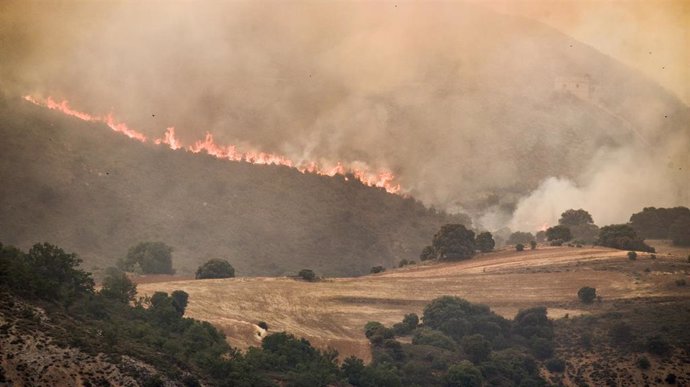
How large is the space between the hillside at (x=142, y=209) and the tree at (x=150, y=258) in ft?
19.5

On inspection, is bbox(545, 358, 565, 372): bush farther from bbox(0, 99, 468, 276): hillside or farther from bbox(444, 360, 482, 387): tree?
bbox(0, 99, 468, 276): hillside

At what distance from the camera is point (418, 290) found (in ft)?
512

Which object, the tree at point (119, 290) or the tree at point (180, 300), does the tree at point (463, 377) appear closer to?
the tree at point (180, 300)

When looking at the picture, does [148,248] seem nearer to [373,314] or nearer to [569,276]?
[373,314]

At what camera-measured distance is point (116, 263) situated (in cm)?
16312

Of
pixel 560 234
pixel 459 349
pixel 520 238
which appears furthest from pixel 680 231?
pixel 459 349

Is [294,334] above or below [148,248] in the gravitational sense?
below

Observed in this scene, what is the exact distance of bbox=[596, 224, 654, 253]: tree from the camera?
577 feet

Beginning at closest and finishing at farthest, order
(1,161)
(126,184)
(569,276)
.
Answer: (569,276) → (1,161) → (126,184)

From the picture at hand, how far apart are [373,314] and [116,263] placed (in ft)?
135

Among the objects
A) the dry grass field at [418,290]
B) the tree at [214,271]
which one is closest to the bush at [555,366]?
the dry grass field at [418,290]

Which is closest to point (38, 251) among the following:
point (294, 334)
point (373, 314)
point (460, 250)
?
point (294, 334)

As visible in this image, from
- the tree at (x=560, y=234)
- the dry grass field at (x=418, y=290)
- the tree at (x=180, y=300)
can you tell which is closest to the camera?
the tree at (x=180, y=300)

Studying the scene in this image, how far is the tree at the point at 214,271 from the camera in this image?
154 m
